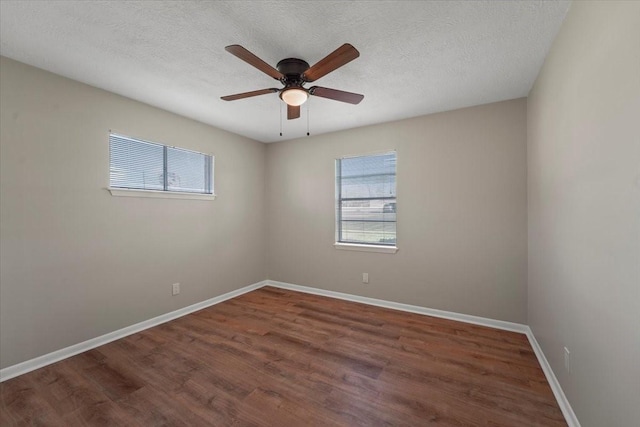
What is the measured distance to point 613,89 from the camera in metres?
1.13

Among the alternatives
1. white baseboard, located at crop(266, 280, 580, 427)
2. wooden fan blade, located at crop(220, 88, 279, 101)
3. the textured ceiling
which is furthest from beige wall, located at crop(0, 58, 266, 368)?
white baseboard, located at crop(266, 280, 580, 427)

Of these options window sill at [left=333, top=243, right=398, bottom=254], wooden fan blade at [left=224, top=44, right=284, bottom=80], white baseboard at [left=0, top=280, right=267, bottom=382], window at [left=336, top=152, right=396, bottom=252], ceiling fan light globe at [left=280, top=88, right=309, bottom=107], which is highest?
wooden fan blade at [left=224, top=44, right=284, bottom=80]

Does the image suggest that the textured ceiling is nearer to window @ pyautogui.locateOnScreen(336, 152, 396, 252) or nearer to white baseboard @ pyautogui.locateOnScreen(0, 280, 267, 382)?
window @ pyautogui.locateOnScreen(336, 152, 396, 252)

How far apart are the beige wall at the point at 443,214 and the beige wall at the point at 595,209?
0.75 metres

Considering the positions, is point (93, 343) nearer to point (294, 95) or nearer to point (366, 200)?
point (294, 95)

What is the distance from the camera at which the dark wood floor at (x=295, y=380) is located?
1.63 meters

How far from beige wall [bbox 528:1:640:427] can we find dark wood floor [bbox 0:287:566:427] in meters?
0.47

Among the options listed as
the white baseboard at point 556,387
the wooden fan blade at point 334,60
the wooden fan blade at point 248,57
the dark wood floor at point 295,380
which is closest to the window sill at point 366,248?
the dark wood floor at point 295,380

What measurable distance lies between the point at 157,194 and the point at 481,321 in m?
4.03

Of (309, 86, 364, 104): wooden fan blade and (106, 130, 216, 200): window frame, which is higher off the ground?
(309, 86, 364, 104): wooden fan blade

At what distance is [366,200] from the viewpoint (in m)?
3.76

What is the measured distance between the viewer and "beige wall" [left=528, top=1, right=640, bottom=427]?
1.01 m

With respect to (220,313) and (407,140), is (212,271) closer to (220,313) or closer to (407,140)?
(220,313)

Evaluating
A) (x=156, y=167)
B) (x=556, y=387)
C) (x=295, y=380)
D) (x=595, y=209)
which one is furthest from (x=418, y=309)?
(x=156, y=167)
